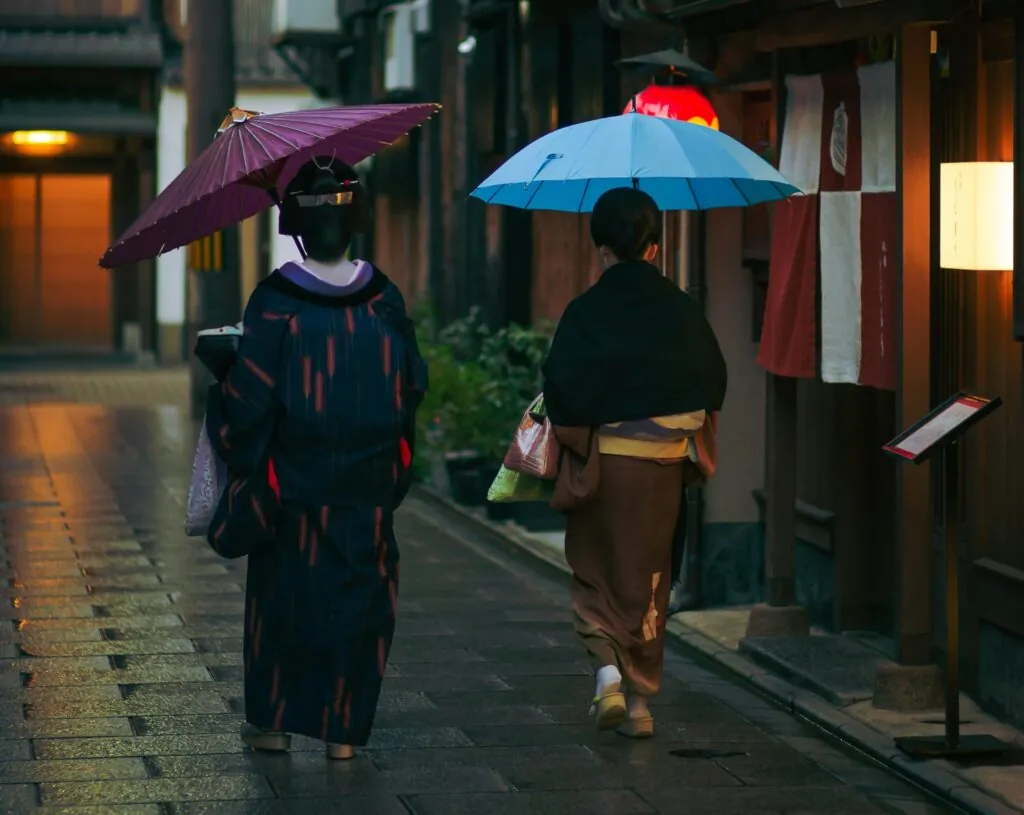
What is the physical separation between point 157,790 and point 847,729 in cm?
274

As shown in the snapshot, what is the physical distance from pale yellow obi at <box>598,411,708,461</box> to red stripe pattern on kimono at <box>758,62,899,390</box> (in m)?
1.38

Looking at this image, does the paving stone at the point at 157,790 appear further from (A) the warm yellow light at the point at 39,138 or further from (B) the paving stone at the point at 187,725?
(A) the warm yellow light at the point at 39,138

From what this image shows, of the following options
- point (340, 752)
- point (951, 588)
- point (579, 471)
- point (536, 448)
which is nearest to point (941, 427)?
point (951, 588)

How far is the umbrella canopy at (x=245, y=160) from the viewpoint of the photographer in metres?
6.99

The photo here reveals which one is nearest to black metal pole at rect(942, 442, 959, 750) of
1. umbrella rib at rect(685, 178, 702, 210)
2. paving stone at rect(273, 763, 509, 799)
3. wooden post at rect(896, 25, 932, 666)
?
wooden post at rect(896, 25, 932, 666)

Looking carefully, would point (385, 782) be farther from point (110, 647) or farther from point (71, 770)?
point (110, 647)

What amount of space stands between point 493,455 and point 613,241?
7086 millimetres

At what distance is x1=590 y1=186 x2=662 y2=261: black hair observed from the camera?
7.51 meters

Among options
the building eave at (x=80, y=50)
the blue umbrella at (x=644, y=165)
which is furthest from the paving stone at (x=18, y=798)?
the building eave at (x=80, y=50)

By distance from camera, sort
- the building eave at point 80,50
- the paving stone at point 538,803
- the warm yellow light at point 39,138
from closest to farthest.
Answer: the paving stone at point 538,803 → the building eave at point 80,50 → the warm yellow light at point 39,138

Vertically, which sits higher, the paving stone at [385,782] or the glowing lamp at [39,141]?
the glowing lamp at [39,141]

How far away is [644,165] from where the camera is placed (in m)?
7.80

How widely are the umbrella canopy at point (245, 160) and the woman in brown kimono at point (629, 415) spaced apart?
94 centimetres

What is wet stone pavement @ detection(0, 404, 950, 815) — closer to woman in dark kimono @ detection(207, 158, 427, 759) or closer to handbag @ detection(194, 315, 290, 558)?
woman in dark kimono @ detection(207, 158, 427, 759)
